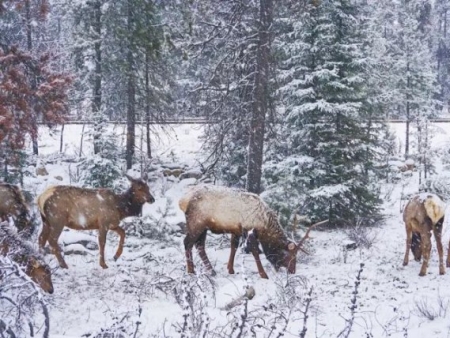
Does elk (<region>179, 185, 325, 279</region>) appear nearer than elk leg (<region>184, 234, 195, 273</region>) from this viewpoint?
Yes

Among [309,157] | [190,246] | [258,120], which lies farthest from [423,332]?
[309,157]

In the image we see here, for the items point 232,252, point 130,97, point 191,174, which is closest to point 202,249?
point 232,252

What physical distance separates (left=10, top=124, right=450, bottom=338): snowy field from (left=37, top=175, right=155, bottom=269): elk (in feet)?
2.04

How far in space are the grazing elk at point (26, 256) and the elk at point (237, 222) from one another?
3.04 meters

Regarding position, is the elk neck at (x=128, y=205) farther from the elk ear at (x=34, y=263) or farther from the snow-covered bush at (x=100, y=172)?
the snow-covered bush at (x=100, y=172)

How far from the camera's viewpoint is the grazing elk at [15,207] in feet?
30.9

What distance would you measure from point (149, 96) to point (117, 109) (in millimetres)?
1563

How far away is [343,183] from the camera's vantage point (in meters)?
15.4

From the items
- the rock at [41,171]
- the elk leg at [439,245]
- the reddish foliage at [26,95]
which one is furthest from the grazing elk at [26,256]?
the rock at [41,171]

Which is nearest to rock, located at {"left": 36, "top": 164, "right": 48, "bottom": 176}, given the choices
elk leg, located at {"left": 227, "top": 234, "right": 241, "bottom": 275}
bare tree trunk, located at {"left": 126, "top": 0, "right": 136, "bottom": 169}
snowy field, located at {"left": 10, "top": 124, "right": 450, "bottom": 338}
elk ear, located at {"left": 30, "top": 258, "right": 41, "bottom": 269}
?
bare tree trunk, located at {"left": 126, "top": 0, "right": 136, "bottom": 169}

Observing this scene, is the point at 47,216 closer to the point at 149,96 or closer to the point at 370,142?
the point at 370,142

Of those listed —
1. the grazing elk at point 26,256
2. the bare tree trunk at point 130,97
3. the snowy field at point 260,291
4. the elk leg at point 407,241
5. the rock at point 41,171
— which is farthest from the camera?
the rock at point 41,171

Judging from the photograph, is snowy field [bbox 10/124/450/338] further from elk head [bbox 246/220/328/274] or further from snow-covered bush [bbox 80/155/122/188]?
snow-covered bush [bbox 80/155/122/188]

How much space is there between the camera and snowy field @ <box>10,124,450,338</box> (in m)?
7.07
